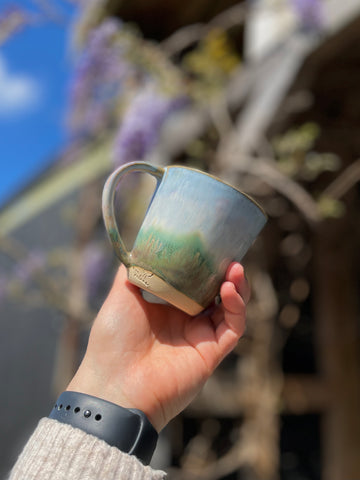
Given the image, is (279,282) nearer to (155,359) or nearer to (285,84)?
(285,84)

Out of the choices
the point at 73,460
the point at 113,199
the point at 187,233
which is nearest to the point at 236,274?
the point at 187,233

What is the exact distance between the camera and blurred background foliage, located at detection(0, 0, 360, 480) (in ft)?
5.75

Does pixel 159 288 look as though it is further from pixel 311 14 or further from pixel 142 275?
pixel 311 14

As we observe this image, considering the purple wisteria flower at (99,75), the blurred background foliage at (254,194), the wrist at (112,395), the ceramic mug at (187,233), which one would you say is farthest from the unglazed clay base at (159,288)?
the purple wisteria flower at (99,75)

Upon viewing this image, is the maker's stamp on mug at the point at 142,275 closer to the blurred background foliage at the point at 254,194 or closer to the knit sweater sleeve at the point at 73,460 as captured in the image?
the knit sweater sleeve at the point at 73,460

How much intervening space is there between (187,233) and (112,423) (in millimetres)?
274

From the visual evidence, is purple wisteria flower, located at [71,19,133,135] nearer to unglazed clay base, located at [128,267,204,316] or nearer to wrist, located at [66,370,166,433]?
unglazed clay base, located at [128,267,204,316]

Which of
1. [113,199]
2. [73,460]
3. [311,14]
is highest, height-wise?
[311,14]

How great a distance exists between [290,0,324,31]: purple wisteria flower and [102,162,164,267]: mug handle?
112 centimetres

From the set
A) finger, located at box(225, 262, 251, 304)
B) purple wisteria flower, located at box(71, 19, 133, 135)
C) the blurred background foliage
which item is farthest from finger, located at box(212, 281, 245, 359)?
purple wisteria flower, located at box(71, 19, 133, 135)

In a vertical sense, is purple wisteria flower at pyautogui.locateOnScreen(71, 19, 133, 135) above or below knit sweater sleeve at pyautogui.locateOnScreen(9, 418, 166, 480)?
above

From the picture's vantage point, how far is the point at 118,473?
2.03ft

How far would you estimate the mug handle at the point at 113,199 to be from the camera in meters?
0.72

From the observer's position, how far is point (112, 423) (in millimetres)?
651
